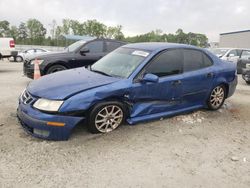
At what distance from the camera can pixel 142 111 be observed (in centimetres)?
480

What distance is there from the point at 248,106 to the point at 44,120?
493 cm

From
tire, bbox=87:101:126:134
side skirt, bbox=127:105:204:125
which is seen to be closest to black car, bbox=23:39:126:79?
side skirt, bbox=127:105:204:125

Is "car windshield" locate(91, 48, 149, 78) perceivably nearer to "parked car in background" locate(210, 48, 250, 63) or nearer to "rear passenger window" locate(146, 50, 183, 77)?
"rear passenger window" locate(146, 50, 183, 77)

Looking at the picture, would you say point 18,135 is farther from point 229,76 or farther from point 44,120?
point 229,76

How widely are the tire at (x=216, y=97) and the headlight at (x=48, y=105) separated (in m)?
3.30

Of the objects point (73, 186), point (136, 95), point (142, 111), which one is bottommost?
point (73, 186)

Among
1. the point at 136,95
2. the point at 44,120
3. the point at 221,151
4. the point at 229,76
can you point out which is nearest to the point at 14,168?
the point at 44,120

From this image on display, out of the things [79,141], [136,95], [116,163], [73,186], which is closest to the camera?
[73,186]

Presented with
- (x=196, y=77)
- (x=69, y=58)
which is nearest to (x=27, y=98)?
(x=196, y=77)

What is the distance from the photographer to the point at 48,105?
405 centimetres

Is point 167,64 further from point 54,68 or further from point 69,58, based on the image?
point 54,68

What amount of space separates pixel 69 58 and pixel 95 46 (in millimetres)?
1059

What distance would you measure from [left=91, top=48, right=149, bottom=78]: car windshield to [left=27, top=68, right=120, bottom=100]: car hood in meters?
0.23

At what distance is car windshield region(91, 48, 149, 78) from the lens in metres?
4.88
